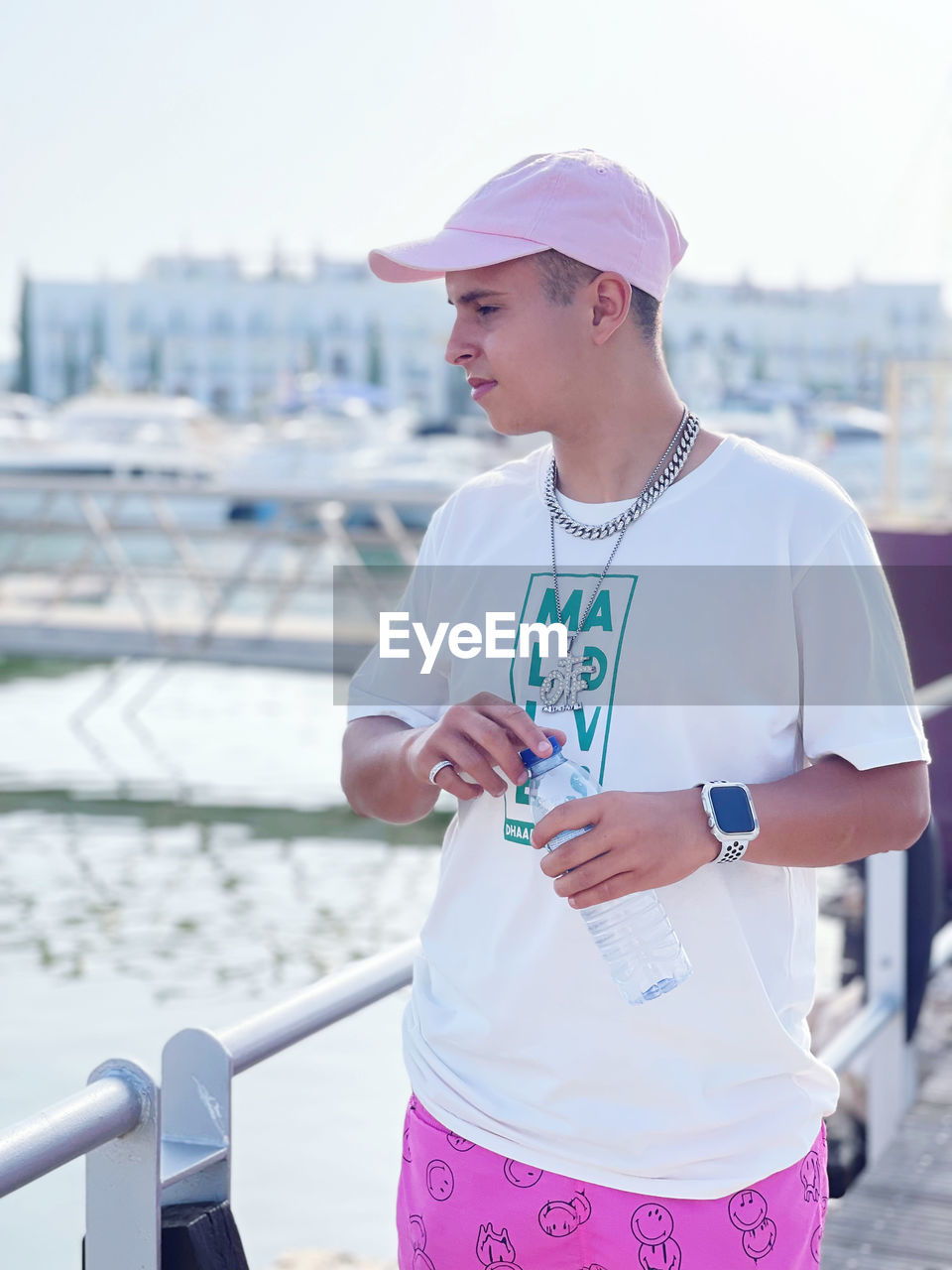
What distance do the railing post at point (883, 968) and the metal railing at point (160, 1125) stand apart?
4.63 ft

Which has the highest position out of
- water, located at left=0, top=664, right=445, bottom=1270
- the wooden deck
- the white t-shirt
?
the white t-shirt

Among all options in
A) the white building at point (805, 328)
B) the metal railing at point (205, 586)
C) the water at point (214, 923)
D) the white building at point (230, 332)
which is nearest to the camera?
the water at point (214, 923)

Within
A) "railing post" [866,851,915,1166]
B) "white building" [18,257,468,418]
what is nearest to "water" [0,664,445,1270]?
"railing post" [866,851,915,1166]

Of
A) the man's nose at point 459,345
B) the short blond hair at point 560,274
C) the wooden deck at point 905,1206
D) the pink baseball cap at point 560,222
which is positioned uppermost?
the pink baseball cap at point 560,222

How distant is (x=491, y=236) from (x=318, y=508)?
304 inches

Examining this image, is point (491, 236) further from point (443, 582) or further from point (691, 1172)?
point (691, 1172)

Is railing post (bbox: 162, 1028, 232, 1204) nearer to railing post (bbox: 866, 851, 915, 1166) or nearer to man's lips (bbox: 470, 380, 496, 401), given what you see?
man's lips (bbox: 470, 380, 496, 401)

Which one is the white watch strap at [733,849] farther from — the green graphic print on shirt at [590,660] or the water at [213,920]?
the water at [213,920]

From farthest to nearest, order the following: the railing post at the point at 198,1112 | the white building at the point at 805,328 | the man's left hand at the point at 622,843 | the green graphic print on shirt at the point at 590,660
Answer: the white building at the point at 805,328 → the railing post at the point at 198,1112 → the green graphic print on shirt at the point at 590,660 → the man's left hand at the point at 622,843

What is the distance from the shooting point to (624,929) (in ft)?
3.60

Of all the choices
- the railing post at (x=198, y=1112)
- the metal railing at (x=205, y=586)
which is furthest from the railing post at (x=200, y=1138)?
the metal railing at (x=205, y=586)

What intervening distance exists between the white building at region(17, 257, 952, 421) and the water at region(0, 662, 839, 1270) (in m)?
81.2

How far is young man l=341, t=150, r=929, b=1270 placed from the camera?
113 cm

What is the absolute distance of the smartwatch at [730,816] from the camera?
1088 mm
